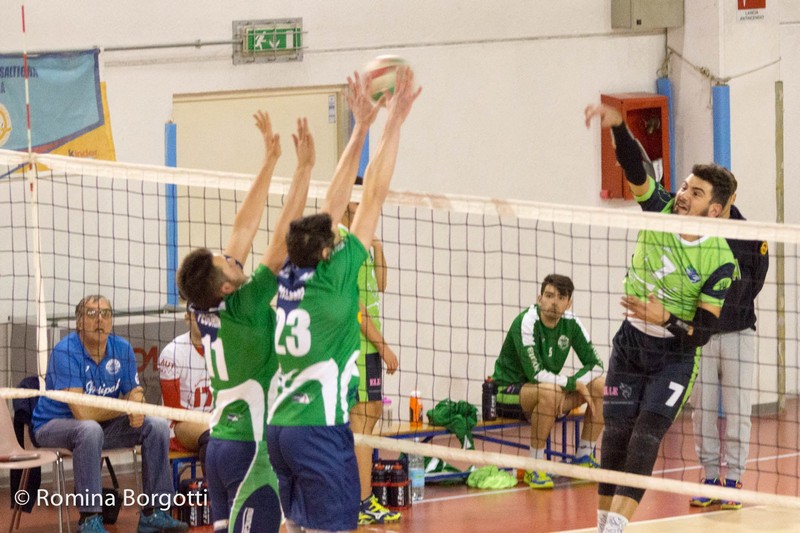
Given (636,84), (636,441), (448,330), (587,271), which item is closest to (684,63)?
(636,84)

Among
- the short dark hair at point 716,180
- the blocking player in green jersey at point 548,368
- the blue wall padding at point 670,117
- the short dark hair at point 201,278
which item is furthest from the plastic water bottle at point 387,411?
the short dark hair at point 201,278

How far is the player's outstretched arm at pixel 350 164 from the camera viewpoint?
5961mm

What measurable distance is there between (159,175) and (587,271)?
20.1ft

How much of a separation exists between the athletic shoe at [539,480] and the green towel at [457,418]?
577 mm

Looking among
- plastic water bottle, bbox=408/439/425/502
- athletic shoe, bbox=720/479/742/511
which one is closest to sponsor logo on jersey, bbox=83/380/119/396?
plastic water bottle, bbox=408/439/425/502

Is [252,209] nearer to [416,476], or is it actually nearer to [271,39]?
[416,476]

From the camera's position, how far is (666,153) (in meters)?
12.5

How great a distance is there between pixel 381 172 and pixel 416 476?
4.21m

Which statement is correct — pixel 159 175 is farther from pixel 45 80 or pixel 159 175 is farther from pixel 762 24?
pixel 762 24

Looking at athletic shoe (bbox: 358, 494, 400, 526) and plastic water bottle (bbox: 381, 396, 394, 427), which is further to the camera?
plastic water bottle (bbox: 381, 396, 394, 427)

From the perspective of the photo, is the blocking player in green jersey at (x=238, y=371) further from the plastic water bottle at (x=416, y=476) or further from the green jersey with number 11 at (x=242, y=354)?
the plastic water bottle at (x=416, y=476)

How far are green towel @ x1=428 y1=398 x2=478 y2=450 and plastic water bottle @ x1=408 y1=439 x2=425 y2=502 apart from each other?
0.47 m

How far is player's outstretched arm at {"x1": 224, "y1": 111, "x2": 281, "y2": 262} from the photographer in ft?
19.9

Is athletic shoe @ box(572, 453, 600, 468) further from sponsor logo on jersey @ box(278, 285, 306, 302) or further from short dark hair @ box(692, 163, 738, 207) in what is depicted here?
sponsor logo on jersey @ box(278, 285, 306, 302)
